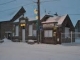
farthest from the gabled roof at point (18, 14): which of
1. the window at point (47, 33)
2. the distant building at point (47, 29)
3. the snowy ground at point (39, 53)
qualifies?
the snowy ground at point (39, 53)

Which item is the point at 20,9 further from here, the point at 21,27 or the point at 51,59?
the point at 51,59

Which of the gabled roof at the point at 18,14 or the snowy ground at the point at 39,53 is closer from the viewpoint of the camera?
the snowy ground at the point at 39,53

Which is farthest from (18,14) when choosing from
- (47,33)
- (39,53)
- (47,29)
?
(39,53)

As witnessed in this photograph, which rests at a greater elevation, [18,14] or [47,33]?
[18,14]

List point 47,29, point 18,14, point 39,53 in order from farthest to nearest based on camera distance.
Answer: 1. point 18,14
2. point 47,29
3. point 39,53

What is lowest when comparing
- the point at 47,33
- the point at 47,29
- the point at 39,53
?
the point at 39,53

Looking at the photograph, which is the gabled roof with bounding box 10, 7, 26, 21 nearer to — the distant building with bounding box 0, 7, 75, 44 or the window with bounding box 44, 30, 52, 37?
the distant building with bounding box 0, 7, 75, 44

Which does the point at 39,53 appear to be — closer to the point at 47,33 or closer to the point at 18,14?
the point at 47,33

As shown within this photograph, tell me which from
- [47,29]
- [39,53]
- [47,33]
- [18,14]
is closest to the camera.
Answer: [39,53]

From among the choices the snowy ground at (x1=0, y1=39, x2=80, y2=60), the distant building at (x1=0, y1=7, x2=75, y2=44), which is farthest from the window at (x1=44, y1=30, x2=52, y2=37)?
the snowy ground at (x1=0, y1=39, x2=80, y2=60)

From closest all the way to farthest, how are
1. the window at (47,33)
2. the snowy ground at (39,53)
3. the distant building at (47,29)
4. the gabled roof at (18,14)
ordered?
the snowy ground at (39,53) → the distant building at (47,29) → the window at (47,33) → the gabled roof at (18,14)

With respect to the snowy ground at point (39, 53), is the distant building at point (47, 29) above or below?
above

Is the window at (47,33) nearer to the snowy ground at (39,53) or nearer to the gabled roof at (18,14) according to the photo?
the snowy ground at (39,53)

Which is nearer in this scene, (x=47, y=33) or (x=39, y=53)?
(x=39, y=53)
